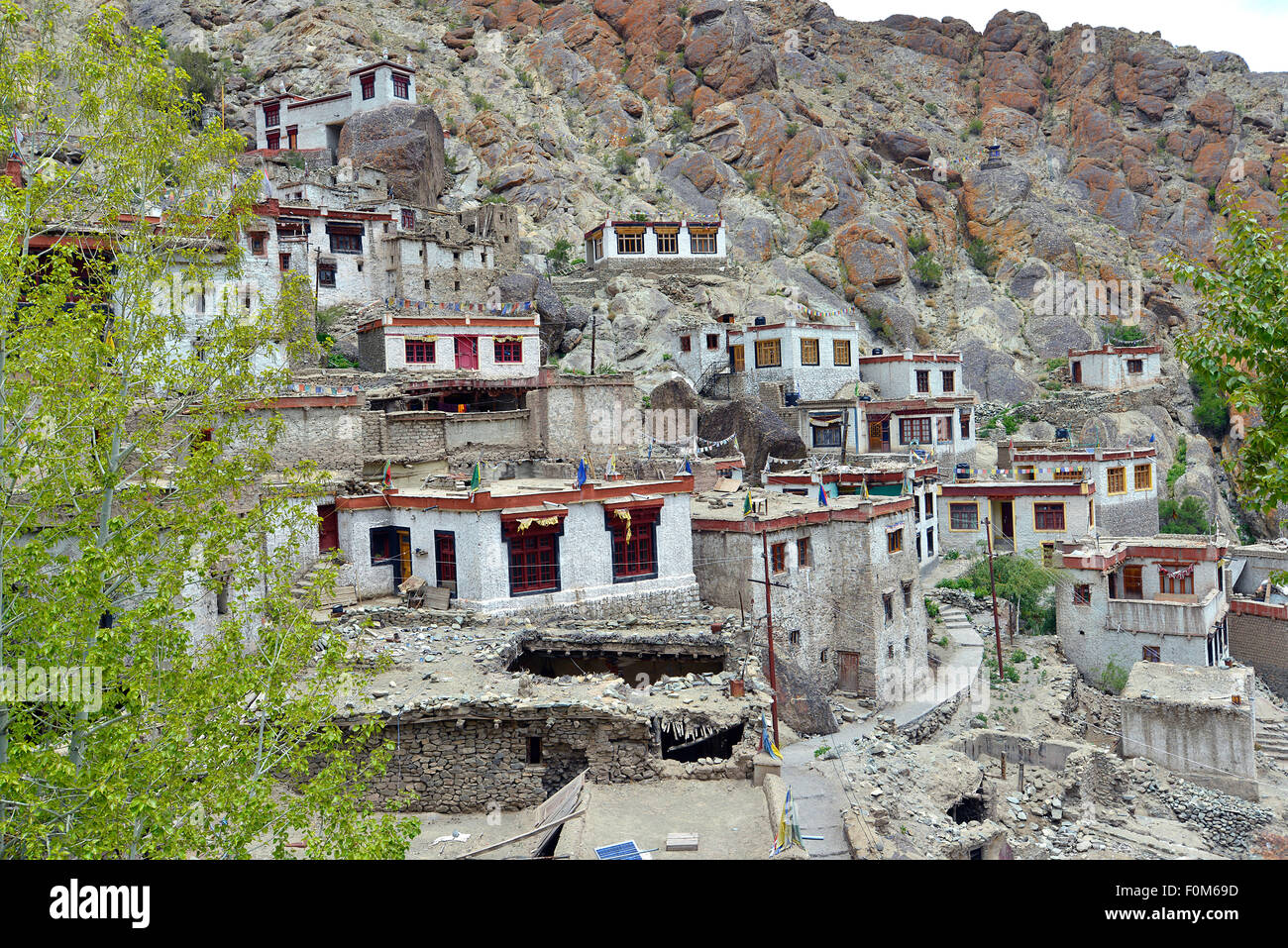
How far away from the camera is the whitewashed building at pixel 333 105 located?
6956 cm

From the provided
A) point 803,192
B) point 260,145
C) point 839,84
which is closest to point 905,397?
point 803,192

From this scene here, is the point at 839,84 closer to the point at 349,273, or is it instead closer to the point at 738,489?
the point at 349,273

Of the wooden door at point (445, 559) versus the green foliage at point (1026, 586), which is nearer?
the wooden door at point (445, 559)

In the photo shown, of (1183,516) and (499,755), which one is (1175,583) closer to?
(1183,516)

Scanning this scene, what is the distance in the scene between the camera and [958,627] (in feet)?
136

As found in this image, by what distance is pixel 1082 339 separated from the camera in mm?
78062

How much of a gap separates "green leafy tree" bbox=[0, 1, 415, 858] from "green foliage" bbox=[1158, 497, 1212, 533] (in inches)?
2273

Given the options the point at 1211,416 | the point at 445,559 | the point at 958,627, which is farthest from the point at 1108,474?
the point at 445,559

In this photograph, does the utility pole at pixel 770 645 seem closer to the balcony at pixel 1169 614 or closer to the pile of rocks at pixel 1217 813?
the pile of rocks at pixel 1217 813

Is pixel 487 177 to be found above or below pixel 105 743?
above

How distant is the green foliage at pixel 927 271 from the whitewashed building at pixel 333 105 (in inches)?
1793

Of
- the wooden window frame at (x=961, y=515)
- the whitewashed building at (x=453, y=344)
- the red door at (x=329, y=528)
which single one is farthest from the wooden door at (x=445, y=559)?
the wooden window frame at (x=961, y=515)

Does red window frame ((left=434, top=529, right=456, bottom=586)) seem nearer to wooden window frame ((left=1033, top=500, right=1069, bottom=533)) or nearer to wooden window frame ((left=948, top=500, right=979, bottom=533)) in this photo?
wooden window frame ((left=948, top=500, right=979, bottom=533))

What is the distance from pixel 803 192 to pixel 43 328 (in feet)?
255
